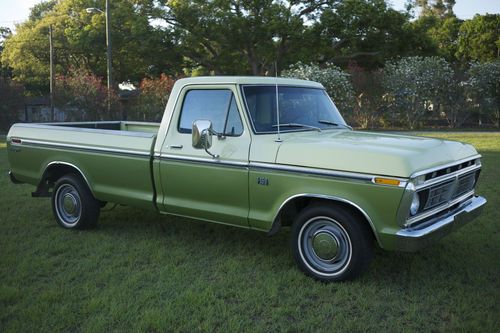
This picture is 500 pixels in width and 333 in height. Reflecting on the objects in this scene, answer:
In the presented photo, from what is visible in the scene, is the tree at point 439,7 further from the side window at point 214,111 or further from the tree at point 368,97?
the side window at point 214,111

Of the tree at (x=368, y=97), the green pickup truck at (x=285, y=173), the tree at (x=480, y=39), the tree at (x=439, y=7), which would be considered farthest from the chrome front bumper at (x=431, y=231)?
the tree at (x=439, y=7)

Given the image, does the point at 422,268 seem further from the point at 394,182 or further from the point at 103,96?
the point at 103,96

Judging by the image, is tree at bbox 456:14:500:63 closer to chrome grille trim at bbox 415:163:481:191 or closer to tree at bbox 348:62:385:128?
tree at bbox 348:62:385:128

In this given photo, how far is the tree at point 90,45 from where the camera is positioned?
34844 mm

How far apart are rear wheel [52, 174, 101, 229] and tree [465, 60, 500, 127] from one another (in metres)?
23.9

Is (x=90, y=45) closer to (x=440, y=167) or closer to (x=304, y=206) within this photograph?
(x=304, y=206)

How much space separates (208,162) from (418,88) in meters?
23.0

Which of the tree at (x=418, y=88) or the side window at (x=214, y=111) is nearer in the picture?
the side window at (x=214, y=111)

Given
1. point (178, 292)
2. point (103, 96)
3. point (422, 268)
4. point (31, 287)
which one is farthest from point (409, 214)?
point (103, 96)

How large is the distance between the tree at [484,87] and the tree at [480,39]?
1788cm

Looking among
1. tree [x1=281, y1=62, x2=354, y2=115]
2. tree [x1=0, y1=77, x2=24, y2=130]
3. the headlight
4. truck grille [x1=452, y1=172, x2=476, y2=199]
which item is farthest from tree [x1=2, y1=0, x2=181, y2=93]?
the headlight

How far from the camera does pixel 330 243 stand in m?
4.48

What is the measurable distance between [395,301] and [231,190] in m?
1.82

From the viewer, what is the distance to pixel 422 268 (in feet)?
A: 16.0
